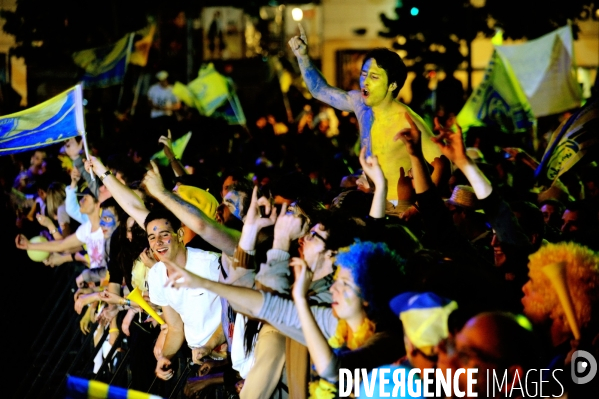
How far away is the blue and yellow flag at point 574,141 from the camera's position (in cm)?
804

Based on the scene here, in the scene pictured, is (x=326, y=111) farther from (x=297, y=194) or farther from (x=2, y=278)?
(x=297, y=194)

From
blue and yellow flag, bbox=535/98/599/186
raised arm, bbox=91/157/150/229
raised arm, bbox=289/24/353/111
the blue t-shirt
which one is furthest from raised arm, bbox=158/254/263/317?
blue and yellow flag, bbox=535/98/599/186

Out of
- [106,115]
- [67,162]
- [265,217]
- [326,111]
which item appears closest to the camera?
[265,217]

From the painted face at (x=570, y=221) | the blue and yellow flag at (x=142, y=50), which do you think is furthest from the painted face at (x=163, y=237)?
the blue and yellow flag at (x=142, y=50)

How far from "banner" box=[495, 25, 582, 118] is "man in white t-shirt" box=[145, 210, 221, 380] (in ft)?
20.9

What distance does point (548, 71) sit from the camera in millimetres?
11570

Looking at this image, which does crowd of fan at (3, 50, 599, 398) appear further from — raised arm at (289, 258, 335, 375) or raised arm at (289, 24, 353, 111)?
raised arm at (289, 24, 353, 111)

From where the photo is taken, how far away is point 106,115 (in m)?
17.2

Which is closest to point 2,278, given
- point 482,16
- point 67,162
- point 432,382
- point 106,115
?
point 67,162

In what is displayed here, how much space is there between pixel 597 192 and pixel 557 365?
4.79m

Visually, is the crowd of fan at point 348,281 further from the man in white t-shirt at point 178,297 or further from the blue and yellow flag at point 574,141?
the blue and yellow flag at point 574,141

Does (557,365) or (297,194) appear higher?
(297,194)

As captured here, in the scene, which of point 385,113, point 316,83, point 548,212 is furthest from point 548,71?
point 385,113

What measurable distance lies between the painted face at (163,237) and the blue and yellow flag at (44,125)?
146cm
